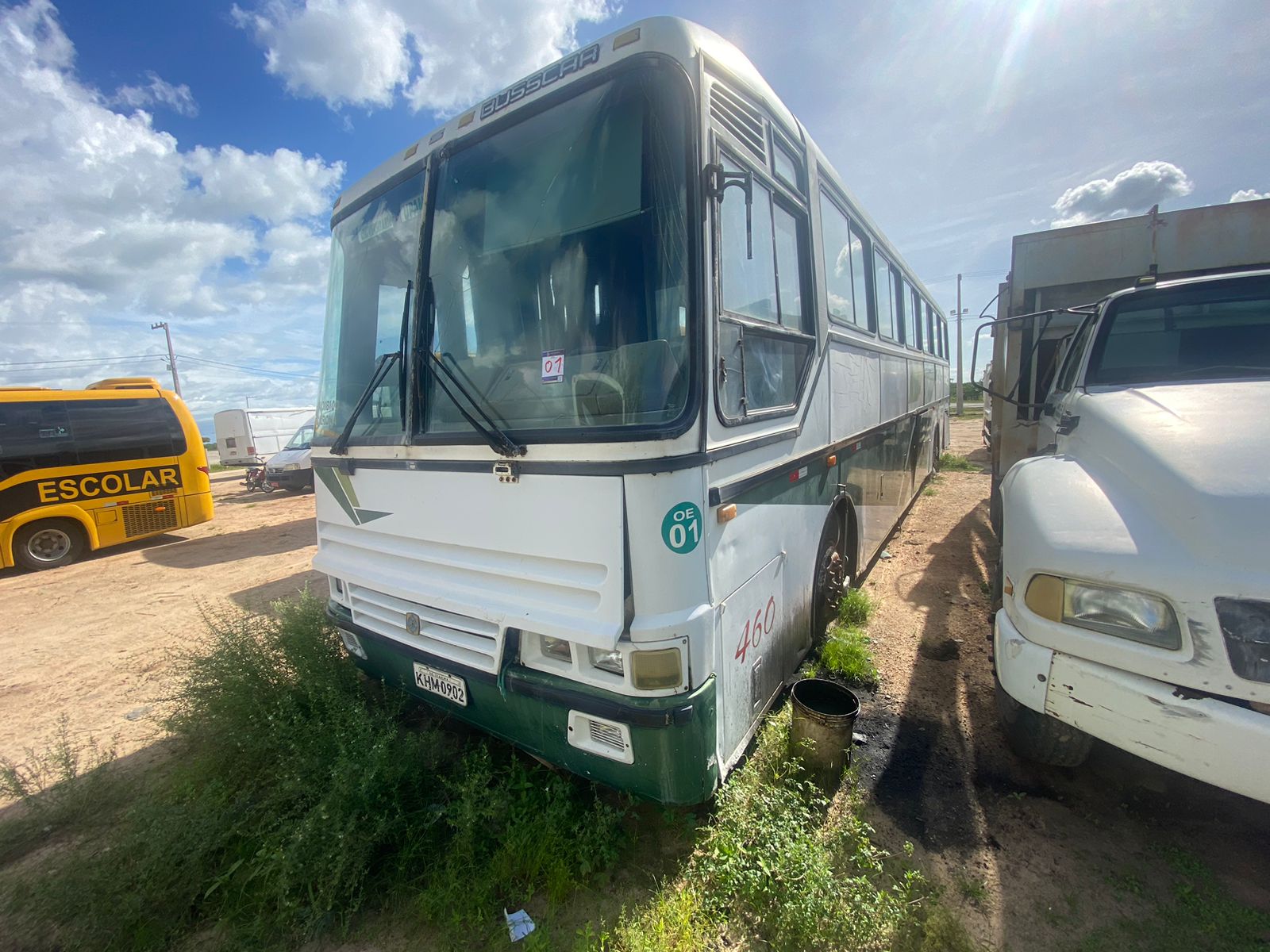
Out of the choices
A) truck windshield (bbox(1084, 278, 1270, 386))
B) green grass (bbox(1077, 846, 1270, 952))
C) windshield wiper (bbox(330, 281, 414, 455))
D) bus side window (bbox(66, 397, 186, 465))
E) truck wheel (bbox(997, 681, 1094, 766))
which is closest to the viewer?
green grass (bbox(1077, 846, 1270, 952))

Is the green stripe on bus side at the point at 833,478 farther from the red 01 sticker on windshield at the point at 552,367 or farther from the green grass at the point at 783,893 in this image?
the green grass at the point at 783,893

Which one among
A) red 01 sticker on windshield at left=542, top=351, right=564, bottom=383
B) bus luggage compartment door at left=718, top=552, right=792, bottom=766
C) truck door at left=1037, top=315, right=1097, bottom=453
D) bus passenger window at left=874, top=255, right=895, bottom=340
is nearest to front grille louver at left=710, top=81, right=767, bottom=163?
red 01 sticker on windshield at left=542, top=351, right=564, bottom=383

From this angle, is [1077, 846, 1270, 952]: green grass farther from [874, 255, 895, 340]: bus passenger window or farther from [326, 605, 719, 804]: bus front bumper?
[874, 255, 895, 340]: bus passenger window

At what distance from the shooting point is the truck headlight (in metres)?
1.96

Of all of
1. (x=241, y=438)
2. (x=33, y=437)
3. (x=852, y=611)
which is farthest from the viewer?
(x=241, y=438)

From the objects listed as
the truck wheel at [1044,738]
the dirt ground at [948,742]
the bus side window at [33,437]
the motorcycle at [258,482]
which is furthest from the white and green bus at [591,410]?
the motorcycle at [258,482]

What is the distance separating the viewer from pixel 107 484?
9133 mm

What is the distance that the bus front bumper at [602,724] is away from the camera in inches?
80.8

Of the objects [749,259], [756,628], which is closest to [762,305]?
[749,259]

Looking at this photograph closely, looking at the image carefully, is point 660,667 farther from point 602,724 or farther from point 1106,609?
point 1106,609

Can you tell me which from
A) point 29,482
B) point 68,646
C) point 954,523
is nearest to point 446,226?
point 68,646

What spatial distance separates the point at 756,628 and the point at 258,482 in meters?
19.2

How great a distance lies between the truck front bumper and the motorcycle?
19.3 metres

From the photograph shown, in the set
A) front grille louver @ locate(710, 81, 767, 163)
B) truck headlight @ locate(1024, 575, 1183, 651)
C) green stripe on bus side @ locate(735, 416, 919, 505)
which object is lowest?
truck headlight @ locate(1024, 575, 1183, 651)
